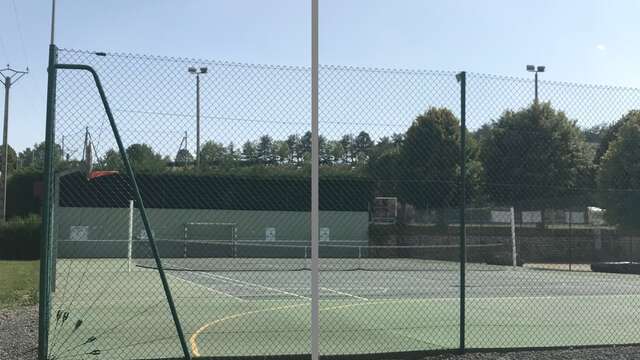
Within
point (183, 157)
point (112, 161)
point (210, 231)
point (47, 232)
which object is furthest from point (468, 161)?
point (210, 231)

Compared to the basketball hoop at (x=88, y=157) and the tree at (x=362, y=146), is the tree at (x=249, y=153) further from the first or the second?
the basketball hoop at (x=88, y=157)

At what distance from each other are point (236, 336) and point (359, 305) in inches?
175

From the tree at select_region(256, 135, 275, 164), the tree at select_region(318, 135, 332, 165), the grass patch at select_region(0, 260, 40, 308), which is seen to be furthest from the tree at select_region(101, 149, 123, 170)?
the grass patch at select_region(0, 260, 40, 308)

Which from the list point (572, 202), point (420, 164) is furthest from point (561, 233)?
point (420, 164)

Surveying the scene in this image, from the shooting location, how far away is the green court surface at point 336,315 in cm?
853

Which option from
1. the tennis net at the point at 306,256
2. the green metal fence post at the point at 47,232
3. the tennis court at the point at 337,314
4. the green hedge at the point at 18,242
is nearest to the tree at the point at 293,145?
the tennis court at the point at 337,314

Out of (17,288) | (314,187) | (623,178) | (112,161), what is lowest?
(17,288)

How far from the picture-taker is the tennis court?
8578mm

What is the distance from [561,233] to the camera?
102 ft

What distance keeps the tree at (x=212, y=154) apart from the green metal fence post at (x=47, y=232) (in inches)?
75.7

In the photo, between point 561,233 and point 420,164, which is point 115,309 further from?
point 561,233

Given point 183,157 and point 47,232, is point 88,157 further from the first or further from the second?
point 47,232

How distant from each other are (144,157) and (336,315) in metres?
4.75

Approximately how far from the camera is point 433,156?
1844 cm
